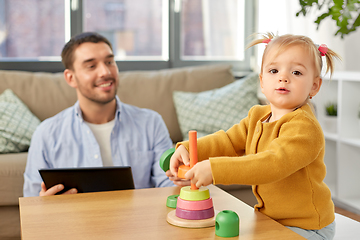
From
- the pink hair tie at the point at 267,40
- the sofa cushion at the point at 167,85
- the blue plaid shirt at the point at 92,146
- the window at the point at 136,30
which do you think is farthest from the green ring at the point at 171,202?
the window at the point at 136,30

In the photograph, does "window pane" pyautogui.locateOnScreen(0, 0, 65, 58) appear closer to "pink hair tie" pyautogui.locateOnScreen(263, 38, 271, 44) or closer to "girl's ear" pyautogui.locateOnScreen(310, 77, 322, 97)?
"pink hair tie" pyautogui.locateOnScreen(263, 38, 271, 44)

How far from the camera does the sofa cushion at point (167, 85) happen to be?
8.51 ft

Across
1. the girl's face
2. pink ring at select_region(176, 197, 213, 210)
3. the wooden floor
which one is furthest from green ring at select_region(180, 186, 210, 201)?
the wooden floor

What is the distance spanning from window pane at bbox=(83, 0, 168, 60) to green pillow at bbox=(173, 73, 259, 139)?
109cm

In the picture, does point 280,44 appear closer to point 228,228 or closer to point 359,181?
point 228,228

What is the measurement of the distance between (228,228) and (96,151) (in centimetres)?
102

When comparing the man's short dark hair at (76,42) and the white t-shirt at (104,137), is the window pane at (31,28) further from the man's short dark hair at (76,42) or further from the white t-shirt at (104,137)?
the white t-shirt at (104,137)

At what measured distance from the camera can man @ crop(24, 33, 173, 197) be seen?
1706 millimetres

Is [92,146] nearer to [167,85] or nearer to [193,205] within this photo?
[193,205]

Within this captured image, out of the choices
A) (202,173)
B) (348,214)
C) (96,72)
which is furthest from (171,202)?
(348,214)

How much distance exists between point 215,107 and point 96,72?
3.10 feet

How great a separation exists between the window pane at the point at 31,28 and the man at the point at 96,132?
5.26 ft

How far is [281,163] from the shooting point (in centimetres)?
80

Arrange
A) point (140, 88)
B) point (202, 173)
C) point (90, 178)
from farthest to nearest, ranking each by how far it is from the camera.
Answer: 1. point (140, 88)
2. point (90, 178)
3. point (202, 173)
